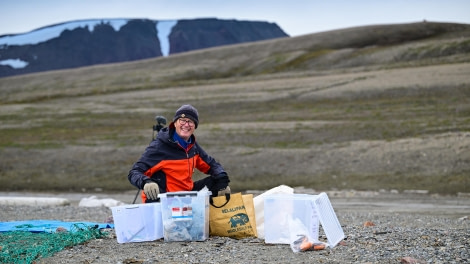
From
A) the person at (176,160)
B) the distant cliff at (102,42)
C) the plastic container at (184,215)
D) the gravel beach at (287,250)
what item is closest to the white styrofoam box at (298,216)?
the gravel beach at (287,250)

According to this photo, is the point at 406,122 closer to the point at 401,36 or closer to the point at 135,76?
the point at 135,76

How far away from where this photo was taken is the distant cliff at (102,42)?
112 metres

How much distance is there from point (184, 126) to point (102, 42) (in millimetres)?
113165

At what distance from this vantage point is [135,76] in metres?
82.9

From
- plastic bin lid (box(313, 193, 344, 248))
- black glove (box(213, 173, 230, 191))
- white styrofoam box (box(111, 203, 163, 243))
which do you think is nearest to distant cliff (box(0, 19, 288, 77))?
black glove (box(213, 173, 230, 191))

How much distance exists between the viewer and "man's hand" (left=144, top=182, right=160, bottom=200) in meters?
9.27

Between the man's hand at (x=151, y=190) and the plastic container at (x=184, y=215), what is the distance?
173mm

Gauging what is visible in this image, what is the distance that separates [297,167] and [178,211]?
17.8 m

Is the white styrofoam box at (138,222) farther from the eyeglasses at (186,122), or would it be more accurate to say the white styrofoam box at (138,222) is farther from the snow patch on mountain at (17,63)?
the snow patch on mountain at (17,63)

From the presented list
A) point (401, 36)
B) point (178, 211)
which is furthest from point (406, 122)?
point (401, 36)

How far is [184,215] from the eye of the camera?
9211mm

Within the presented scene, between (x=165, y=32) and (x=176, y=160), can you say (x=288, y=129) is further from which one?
(x=165, y=32)

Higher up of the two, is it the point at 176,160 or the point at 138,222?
the point at 176,160

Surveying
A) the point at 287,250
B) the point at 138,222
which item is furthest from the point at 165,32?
the point at 287,250
